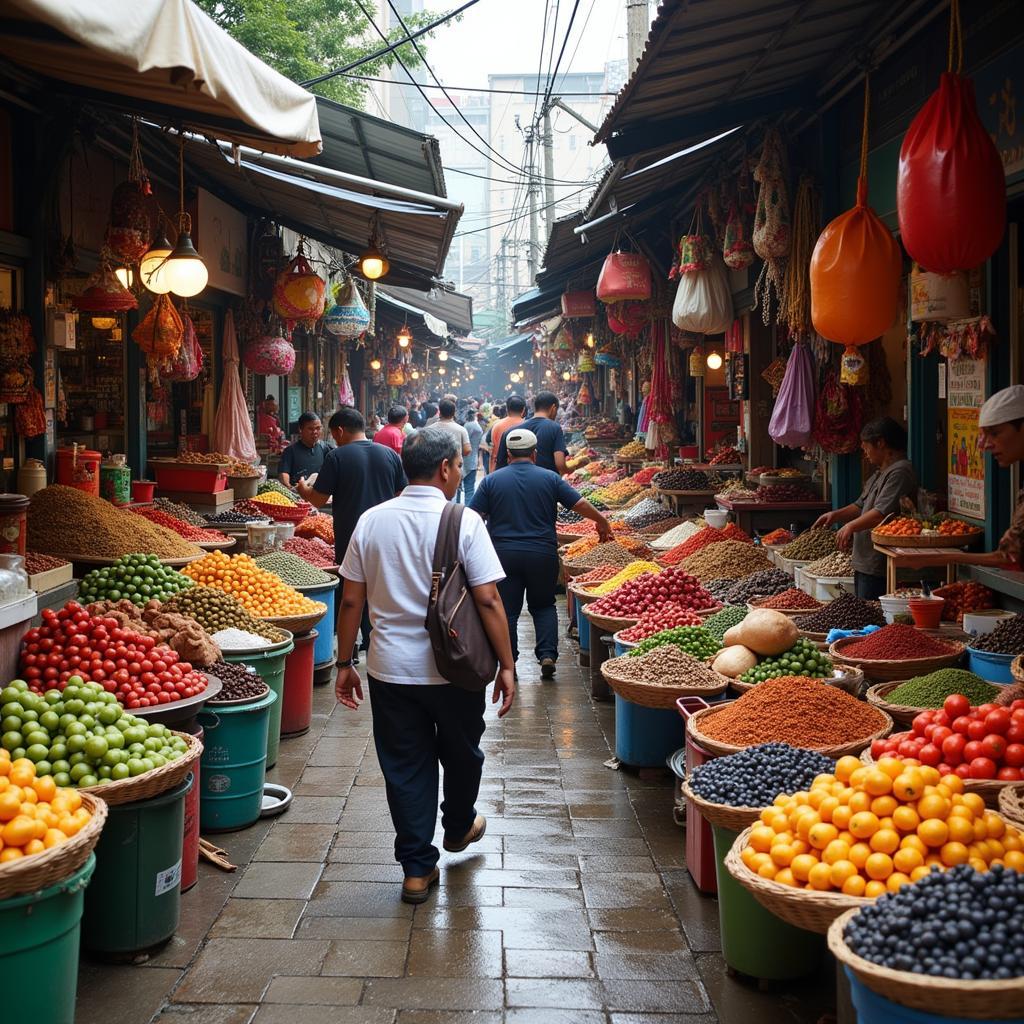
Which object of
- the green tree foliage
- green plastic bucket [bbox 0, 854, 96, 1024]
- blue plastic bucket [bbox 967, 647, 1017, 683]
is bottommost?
green plastic bucket [bbox 0, 854, 96, 1024]

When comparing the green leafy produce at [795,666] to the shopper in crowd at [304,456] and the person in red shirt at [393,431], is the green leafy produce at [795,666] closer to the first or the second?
the shopper in crowd at [304,456]

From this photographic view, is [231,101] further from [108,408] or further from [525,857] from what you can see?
[108,408]

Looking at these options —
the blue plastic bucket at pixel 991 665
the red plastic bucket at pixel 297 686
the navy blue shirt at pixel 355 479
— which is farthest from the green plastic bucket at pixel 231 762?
the blue plastic bucket at pixel 991 665

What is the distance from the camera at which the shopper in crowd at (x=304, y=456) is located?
1229 cm

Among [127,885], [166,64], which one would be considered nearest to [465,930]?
[127,885]

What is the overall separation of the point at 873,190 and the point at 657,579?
3.02 meters

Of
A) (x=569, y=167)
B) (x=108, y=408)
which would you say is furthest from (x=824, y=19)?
(x=569, y=167)

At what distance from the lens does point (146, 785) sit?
4.32m

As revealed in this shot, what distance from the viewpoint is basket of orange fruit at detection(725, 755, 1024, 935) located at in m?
3.31

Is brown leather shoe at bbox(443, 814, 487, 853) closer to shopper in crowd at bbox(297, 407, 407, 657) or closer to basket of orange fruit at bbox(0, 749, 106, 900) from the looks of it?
basket of orange fruit at bbox(0, 749, 106, 900)

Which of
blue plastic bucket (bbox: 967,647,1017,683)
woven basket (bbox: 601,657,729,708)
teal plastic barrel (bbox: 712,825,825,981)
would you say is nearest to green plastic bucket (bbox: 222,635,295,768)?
woven basket (bbox: 601,657,729,708)

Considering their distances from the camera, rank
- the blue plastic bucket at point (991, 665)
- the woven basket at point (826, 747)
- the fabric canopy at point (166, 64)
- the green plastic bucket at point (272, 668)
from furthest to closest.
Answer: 1. the green plastic bucket at point (272, 668)
2. the blue plastic bucket at point (991, 665)
3. the woven basket at point (826, 747)
4. the fabric canopy at point (166, 64)

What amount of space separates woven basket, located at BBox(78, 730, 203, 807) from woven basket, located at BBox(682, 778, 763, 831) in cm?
195

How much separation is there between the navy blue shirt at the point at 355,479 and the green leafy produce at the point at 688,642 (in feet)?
10.0
